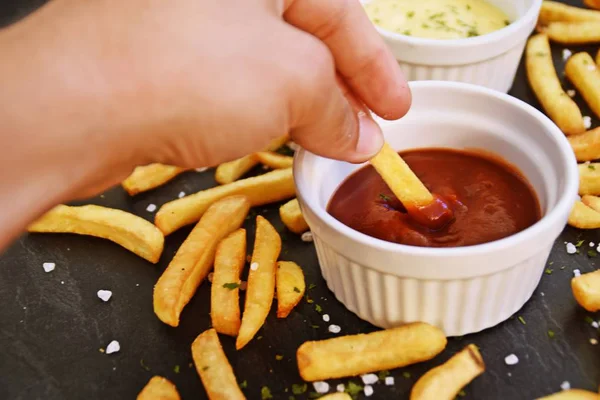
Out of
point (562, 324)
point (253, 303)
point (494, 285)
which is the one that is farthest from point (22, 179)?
point (562, 324)

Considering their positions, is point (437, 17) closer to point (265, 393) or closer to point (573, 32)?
point (573, 32)

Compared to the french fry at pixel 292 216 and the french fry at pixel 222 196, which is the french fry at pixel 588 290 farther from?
the french fry at pixel 222 196

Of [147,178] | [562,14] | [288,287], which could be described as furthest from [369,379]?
[562,14]

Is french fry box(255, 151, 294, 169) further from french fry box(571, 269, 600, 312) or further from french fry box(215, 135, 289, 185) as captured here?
french fry box(571, 269, 600, 312)

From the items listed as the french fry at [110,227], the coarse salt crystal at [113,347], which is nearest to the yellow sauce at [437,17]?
the french fry at [110,227]

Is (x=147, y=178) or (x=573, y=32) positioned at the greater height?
(x=147, y=178)
